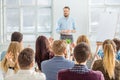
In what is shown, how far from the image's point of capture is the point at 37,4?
30.2ft

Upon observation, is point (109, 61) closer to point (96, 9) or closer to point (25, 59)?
point (25, 59)

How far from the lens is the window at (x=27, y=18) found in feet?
30.2

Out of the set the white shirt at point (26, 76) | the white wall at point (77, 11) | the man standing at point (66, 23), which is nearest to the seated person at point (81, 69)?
the white shirt at point (26, 76)

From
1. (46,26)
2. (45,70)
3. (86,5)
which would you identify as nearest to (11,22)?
(46,26)

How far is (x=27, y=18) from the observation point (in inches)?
368

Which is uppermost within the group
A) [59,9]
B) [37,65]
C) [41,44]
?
[59,9]

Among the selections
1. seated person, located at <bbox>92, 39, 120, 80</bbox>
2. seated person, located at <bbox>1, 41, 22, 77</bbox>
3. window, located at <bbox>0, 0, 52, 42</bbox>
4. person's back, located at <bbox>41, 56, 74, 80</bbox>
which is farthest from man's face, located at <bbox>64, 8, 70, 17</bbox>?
seated person, located at <bbox>92, 39, 120, 80</bbox>

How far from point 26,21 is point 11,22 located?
46cm

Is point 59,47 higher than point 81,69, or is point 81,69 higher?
point 59,47

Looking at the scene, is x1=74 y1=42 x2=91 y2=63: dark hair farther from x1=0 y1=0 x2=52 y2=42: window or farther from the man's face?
x1=0 y1=0 x2=52 y2=42: window

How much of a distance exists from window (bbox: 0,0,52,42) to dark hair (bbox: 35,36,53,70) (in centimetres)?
459

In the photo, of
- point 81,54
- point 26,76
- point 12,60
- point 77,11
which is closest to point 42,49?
point 12,60

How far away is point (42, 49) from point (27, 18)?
484cm

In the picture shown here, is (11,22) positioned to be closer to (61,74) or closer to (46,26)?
(46,26)
